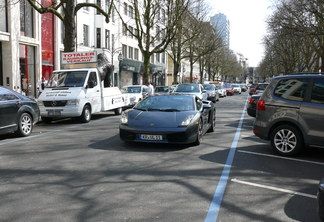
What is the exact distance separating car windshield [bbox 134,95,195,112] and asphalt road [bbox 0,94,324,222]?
3.16ft

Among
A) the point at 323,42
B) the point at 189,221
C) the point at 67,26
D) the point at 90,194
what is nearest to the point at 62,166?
the point at 90,194

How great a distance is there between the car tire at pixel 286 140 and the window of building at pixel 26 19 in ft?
72.9

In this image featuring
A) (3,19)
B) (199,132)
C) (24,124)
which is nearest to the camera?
(199,132)

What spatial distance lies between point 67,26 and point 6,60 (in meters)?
8.42

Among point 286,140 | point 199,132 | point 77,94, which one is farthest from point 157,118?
point 77,94

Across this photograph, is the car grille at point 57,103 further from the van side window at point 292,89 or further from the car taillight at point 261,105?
the van side window at point 292,89

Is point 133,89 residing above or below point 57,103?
above

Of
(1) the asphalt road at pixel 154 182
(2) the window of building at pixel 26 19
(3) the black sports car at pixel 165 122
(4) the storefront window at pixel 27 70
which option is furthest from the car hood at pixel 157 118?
(2) the window of building at pixel 26 19

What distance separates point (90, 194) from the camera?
4.54 m

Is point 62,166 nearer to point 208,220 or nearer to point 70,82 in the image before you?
point 208,220

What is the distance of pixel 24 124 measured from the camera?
958cm

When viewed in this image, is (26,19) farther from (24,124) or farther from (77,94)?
(24,124)

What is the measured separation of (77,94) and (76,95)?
0.27 ft

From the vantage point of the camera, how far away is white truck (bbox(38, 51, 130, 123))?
12.5m
